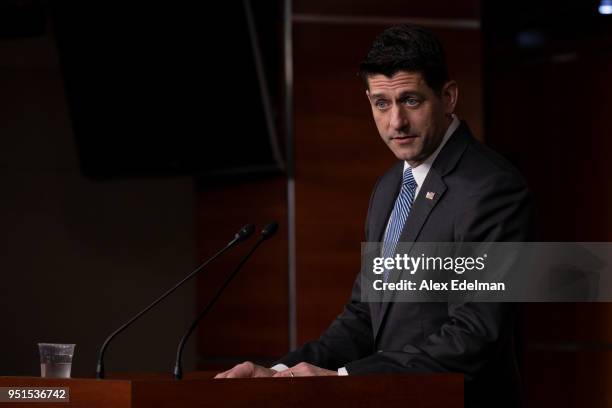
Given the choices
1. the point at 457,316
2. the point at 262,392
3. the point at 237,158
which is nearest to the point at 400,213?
the point at 457,316

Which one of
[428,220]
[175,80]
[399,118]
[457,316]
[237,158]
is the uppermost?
[175,80]

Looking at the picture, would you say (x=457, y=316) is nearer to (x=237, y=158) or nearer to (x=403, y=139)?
(x=403, y=139)

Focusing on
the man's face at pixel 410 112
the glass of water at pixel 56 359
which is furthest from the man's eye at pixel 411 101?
the glass of water at pixel 56 359

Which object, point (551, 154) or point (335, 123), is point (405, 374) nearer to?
point (335, 123)

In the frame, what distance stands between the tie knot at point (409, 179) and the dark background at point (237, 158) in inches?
70.1

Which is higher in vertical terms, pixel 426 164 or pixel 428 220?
pixel 426 164

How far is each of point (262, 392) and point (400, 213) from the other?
0.74 m

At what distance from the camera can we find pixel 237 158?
416 centimetres

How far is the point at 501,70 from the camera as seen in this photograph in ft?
15.5

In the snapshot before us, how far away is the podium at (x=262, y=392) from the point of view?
1.69m

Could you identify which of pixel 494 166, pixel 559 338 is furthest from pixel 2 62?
pixel 494 166

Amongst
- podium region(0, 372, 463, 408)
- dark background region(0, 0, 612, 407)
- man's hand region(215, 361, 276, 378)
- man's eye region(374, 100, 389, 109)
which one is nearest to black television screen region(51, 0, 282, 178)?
dark background region(0, 0, 612, 407)

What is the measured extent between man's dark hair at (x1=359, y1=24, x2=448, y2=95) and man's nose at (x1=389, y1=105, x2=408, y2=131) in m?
0.08

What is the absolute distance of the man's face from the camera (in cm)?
223
